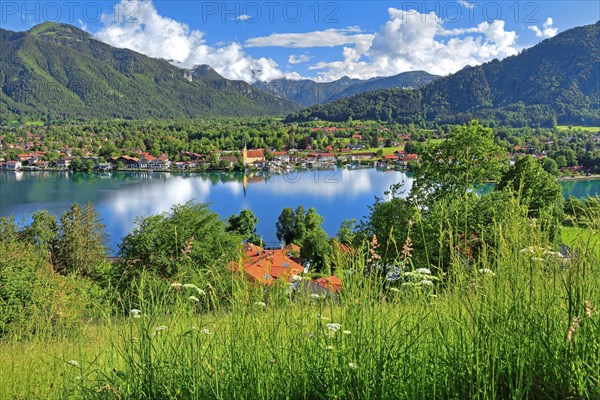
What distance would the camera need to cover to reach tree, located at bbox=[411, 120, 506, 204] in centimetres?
1065

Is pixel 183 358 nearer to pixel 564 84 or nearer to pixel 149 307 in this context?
pixel 149 307

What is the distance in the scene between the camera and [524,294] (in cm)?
144

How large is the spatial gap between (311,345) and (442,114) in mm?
145696

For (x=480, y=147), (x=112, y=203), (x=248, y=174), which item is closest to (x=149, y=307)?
(x=480, y=147)

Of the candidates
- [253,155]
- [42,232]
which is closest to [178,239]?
[42,232]

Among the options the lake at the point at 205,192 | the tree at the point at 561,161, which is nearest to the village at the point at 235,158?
the tree at the point at 561,161

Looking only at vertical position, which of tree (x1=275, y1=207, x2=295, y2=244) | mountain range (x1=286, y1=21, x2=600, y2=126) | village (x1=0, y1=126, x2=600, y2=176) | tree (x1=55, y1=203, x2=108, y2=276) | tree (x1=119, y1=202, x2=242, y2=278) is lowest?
tree (x1=275, y1=207, x2=295, y2=244)

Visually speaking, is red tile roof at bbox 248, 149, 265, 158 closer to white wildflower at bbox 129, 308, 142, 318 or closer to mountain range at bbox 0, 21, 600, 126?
mountain range at bbox 0, 21, 600, 126

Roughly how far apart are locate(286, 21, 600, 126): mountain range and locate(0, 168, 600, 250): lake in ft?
257

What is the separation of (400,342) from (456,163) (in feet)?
33.8

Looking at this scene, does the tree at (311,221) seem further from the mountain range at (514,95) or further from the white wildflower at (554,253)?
the mountain range at (514,95)

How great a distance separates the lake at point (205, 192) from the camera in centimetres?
3589

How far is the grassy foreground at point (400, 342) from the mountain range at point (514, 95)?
128m

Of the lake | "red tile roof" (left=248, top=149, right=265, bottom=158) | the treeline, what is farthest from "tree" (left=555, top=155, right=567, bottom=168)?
the treeline
